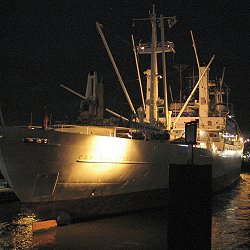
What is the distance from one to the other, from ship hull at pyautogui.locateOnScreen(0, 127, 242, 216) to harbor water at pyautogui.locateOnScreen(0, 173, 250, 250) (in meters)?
1.12

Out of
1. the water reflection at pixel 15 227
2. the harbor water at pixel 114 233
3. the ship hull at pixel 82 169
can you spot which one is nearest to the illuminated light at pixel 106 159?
the ship hull at pixel 82 169

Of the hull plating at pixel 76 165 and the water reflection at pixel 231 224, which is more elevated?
the hull plating at pixel 76 165

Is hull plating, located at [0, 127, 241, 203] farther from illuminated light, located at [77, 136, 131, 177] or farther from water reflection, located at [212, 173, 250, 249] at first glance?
water reflection, located at [212, 173, 250, 249]

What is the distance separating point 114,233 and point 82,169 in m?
3.65

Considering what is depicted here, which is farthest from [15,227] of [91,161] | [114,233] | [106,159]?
[106,159]

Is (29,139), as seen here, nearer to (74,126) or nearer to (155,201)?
(74,126)

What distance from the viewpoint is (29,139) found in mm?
15992

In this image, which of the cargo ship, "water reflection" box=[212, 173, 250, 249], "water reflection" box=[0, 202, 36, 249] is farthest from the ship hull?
"water reflection" box=[212, 173, 250, 249]

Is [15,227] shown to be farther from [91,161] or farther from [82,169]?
[91,161]

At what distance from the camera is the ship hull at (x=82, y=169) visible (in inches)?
620

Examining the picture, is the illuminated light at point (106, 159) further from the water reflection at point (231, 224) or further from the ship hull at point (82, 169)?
the water reflection at point (231, 224)

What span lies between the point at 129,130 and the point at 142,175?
9.39 feet

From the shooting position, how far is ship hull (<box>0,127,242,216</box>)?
51.7 ft

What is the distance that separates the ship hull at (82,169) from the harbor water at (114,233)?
112cm
